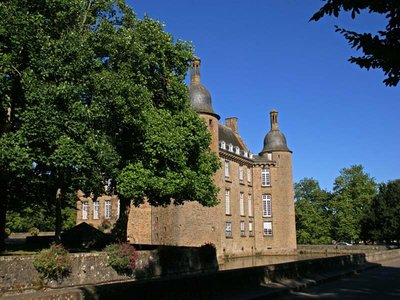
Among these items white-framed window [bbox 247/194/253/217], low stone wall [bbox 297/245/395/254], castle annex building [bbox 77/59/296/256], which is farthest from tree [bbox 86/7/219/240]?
low stone wall [bbox 297/245/395/254]

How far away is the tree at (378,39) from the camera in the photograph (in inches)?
217

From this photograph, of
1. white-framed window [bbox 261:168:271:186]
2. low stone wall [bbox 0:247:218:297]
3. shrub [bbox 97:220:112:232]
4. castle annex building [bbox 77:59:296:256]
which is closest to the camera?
low stone wall [bbox 0:247:218:297]

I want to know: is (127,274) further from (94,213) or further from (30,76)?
(94,213)

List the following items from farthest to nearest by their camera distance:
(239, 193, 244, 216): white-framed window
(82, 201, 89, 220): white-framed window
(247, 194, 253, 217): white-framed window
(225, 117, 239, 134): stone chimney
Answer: (225, 117, 239, 134): stone chimney < (247, 194, 253, 217): white-framed window < (239, 193, 244, 216): white-framed window < (82, 201, 89, 220): white-framed window

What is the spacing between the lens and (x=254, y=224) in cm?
5347

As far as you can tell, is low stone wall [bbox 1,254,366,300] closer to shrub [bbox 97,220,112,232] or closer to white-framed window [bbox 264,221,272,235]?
shrub [bbox 97,220,112,232]

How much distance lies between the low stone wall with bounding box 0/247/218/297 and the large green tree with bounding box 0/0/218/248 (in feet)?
7.96

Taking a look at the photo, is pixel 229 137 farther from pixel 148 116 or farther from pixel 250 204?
pixel 148 116

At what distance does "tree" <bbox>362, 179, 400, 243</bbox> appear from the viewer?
54.9 m

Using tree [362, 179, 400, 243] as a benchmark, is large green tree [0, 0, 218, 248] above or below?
above

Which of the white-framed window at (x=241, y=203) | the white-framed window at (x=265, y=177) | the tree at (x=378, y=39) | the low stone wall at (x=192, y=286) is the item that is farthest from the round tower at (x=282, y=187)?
the tree at (x=378, y=39)

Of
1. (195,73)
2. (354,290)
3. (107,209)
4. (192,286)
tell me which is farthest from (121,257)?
(107,209)

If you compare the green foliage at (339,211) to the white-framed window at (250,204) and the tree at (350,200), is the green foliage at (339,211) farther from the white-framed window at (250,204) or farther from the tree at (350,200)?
the white-framed window at (250,204)

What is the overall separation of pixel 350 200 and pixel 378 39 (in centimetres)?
7043
